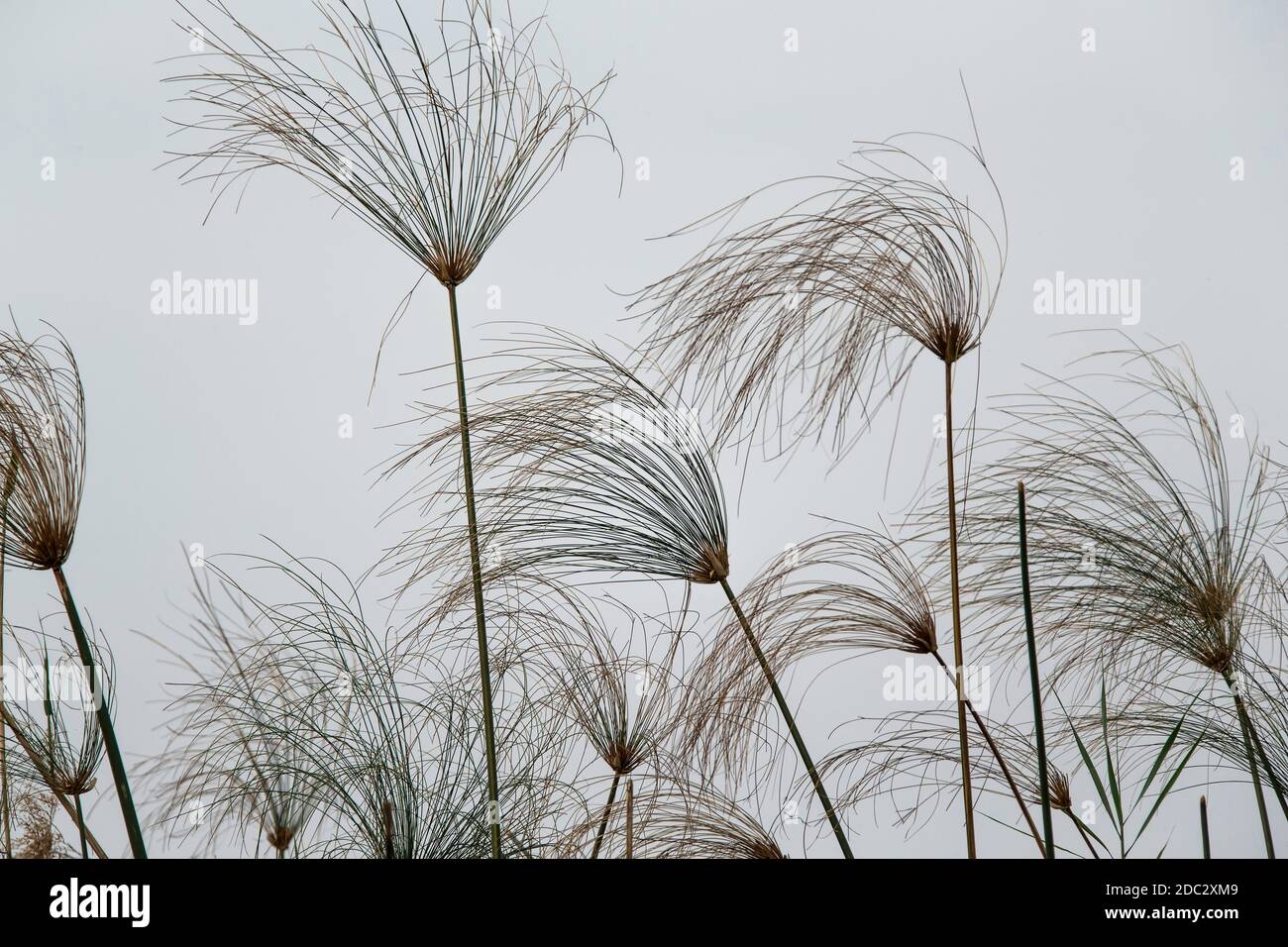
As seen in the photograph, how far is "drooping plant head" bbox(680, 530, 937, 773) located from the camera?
3.68 ft

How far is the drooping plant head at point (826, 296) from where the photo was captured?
1106 mm

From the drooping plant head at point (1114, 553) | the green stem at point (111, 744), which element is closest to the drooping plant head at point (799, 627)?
the drooping plant head at point (1114, 553)

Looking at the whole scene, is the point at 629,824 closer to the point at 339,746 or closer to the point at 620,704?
the point at 620,704

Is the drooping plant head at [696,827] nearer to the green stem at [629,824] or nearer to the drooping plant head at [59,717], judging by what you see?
the green stem at [629,824]

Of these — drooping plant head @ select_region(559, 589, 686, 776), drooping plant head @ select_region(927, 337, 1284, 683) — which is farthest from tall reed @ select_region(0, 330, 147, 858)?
drooping plant head @ select_region(927, 337, 1284, 683)

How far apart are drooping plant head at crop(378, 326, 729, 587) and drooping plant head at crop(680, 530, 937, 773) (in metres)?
0.18

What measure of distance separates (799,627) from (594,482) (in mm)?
347

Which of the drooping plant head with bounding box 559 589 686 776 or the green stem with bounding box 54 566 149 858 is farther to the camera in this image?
the drooping plant head with bounding box 559 589 686 776

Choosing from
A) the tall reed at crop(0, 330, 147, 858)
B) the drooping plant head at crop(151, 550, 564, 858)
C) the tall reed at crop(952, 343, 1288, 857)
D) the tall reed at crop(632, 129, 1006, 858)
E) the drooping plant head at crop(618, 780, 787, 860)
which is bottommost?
the drooping plant head at crop(618, 780, 787, 860)

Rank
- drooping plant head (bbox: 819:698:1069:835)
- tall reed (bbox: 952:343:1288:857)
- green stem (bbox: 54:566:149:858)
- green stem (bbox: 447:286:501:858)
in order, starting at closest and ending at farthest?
green stem (bbox: 54:566:149:858)
green stem (bbox: 447:286:501:858)
tall reed (bbox: 952:343:1288:857)
drooping plant head (bbox: 819:698:1069:835)

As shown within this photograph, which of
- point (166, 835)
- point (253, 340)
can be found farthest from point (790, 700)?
point (253, 340)

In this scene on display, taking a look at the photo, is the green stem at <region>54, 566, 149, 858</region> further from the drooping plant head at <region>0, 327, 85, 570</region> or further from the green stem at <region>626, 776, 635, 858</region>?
the green stem at <region>626, 776, 635, 858</region>

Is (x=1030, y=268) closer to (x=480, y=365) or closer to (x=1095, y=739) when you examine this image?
(x=1095, y=739)

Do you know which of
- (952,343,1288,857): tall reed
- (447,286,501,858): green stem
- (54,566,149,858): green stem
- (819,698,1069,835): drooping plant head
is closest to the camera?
(54,566,149,858): green stem
